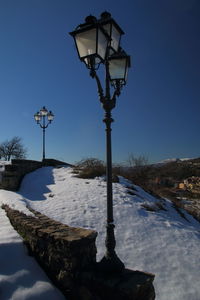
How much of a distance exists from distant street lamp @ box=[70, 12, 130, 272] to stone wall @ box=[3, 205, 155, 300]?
0.55 feet

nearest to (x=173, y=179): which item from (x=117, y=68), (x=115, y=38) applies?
(x=117, y=68)

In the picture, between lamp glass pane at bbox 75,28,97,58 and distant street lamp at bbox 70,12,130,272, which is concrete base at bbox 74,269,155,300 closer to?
distant street lamp at bbox 70,12,130,272

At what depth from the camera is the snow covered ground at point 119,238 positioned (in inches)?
103

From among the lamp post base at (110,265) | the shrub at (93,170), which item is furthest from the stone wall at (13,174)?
the lamp post base at (110,265)

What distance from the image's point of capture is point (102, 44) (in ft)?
9.34

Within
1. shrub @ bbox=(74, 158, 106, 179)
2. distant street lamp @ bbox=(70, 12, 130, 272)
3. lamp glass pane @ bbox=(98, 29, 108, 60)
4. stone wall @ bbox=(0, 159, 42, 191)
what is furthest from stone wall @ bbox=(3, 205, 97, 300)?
shrub @ bbox=(74, 158, 106, 179)

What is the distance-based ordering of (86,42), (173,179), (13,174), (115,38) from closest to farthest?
(86,42) → (115,38) → (13,174) → (173,179)

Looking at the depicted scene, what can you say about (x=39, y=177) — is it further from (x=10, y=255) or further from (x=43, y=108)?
(x=10, y=255)

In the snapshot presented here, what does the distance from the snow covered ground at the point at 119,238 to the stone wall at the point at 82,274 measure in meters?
0.16

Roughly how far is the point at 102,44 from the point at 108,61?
0.45m

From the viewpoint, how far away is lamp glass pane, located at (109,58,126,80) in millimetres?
3357

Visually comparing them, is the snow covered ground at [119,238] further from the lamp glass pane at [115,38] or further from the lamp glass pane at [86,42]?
the lamp glass pane at [115,38]

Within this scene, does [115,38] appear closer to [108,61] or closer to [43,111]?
[108,61]

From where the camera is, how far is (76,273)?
2.51m
